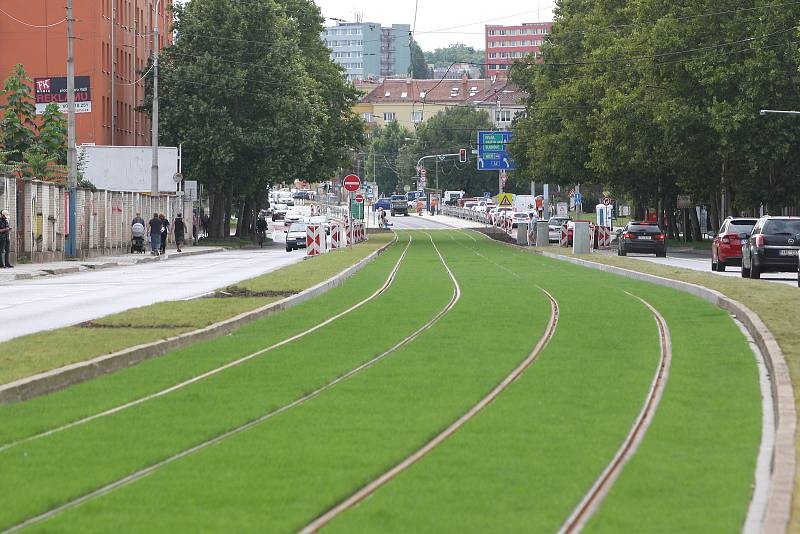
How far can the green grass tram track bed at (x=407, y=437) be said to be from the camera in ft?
25.8

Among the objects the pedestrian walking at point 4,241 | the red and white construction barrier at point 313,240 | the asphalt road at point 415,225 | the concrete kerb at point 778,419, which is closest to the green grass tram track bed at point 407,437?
the concrete kerb at point 778,419

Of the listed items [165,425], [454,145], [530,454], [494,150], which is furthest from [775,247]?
[454,145]

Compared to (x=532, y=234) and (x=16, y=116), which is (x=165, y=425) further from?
(x=532, y=234)

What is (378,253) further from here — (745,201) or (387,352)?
(387,352)

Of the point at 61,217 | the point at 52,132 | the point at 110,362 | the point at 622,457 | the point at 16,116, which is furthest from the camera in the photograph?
the point at 52,132

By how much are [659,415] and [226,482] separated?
4.23m

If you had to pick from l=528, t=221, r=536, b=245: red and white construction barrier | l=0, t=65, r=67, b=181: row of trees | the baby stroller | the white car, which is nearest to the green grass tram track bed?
the white car

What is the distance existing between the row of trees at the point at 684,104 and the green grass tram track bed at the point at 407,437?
43868 millimetres

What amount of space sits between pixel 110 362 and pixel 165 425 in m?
4.46

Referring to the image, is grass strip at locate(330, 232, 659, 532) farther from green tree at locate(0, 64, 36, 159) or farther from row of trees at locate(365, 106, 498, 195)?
row of trees at locate(365, 106, 498, 195)

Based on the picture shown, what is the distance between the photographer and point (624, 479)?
8.81m

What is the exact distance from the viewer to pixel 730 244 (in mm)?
44500

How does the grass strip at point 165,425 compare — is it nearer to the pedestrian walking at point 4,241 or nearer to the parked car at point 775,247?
the parked car at point 775,247

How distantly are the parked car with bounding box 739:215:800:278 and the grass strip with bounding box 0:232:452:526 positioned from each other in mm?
20117
